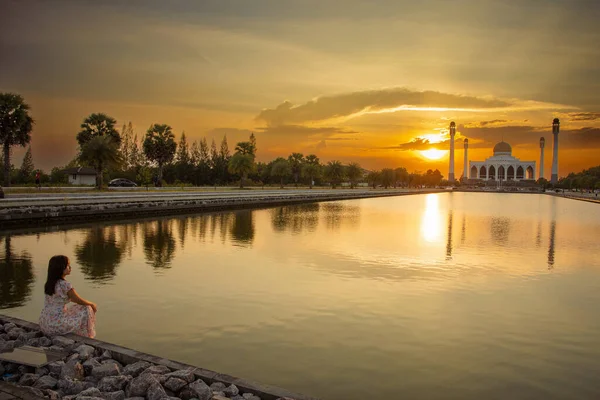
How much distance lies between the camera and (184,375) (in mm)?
5477

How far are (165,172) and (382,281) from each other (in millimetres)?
70437

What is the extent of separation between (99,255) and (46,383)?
11.2 meters

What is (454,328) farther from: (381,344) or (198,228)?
(198,228)

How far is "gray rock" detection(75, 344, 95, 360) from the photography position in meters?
6.08

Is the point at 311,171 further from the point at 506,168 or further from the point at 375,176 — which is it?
the point at 506,168

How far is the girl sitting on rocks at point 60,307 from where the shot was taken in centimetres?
668

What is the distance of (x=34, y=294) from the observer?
10.9 m

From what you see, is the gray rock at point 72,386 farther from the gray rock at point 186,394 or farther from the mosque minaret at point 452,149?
the mosque minaret at point 452,149

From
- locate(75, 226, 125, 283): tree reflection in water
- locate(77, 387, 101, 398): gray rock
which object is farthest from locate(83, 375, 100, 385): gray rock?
locate(75, 226, 125, 283): tree reflection in water

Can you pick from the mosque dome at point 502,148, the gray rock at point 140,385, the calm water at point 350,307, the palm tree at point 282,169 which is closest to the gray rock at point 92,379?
the gray rock at point 140,385

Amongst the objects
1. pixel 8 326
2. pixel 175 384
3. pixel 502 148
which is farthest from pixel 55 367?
pixel 502 148

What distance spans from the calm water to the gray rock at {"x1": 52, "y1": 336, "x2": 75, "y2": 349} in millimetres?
1298

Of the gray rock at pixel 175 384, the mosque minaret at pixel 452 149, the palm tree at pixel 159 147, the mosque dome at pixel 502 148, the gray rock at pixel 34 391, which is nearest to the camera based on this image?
the gray rock at pixel 34 391

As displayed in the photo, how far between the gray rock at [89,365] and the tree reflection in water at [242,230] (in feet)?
45.5
